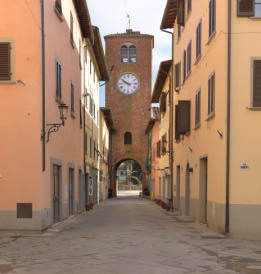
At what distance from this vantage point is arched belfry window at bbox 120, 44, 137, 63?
1984 inches

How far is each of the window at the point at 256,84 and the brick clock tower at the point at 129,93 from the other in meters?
38.2

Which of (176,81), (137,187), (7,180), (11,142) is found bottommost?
(137,187)

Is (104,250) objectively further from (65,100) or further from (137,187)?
(137,187)

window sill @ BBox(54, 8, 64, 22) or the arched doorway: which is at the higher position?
window sill @ BBox(54, 8, 64, 22)

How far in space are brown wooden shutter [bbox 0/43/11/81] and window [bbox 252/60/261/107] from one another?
22.5ft

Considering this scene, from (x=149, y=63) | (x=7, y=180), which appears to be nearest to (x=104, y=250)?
(x=7, y=180)

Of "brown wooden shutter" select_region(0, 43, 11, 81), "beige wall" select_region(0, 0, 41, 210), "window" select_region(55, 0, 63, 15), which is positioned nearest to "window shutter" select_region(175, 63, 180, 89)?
"window" select_region(55, 0, 63, 15)

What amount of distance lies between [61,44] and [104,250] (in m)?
9.09

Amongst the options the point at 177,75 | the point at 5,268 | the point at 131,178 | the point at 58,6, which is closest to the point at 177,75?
the point at 177,75

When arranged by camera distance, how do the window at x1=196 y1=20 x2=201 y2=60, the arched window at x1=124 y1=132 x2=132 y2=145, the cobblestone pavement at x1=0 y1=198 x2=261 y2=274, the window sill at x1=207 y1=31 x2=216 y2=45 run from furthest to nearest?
the arched window at x1=124 y1=132 x2=132 y2=145 → the window at x1=196 y1=20 x2=201 y2=60 → the window sill at x1=207 y1=31 x2=216 y2=45 → the cobblestone pavement at x1=0 y1=198 x2=261 y2=274

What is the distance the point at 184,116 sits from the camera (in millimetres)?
18406

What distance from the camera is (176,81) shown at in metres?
22.7

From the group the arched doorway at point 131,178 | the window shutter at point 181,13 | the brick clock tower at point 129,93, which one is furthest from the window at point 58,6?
the arched doorway at point 131,178

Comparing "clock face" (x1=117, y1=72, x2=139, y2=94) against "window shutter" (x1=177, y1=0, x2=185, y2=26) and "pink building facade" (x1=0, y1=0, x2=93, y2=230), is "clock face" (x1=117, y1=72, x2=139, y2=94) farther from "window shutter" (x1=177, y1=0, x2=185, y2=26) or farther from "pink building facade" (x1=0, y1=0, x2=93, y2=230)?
"pink building facade" (x1=0, y1=0, x2=93, y2=230)
